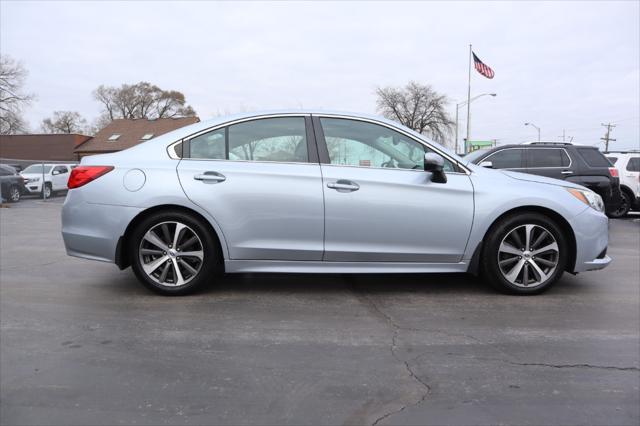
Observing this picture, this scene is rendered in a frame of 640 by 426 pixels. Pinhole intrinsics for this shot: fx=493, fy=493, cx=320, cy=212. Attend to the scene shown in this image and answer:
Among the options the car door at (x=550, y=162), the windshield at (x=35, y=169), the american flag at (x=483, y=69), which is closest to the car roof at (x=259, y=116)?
the car door at (x=550, y=162)

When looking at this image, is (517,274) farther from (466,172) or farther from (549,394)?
(549,394)

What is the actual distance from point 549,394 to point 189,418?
74.5 inches

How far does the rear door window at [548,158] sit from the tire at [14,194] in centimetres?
1623

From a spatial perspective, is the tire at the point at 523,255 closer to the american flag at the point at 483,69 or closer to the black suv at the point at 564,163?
the black suv at the point at 564,163

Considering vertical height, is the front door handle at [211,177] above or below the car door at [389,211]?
above

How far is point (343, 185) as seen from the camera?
13.9ft

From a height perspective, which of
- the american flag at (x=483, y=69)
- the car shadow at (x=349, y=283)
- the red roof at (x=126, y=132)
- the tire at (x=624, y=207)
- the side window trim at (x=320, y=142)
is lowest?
the car shadow at (x=349, y=283)

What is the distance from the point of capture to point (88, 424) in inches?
92.1

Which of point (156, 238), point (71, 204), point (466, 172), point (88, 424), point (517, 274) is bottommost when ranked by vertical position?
point (88, 424)

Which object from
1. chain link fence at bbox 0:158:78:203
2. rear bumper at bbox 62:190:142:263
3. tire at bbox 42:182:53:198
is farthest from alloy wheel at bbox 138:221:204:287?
tire at bbox 42:182:53:198

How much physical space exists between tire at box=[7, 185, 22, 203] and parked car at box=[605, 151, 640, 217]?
18.4 metres

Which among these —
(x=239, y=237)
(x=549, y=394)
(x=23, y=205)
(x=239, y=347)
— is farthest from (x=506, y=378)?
(x=23, y=205)

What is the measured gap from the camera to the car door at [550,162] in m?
9.91

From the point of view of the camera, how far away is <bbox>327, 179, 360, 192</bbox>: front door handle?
13.9 feet
